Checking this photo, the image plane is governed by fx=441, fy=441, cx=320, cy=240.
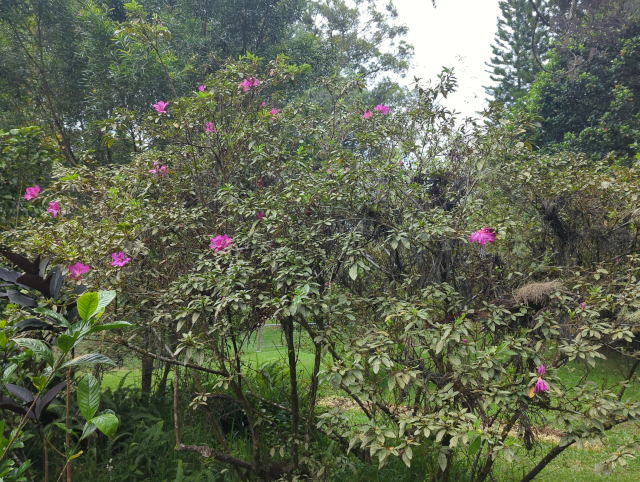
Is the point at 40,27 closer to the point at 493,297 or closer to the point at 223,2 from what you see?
the point at 223,2

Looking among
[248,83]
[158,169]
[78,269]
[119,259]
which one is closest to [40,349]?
[119,259]

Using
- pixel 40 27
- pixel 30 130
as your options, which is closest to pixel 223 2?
pixel 40 27

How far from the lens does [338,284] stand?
2582 mm

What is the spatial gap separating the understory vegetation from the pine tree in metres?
13.1

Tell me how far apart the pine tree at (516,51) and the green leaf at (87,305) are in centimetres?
1562

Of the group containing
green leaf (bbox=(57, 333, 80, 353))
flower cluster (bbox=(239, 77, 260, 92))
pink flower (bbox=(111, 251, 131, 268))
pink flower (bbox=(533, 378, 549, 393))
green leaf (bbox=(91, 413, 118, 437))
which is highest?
flower cluster (bbox=(239, 77, 260, 92))

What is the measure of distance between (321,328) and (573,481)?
2.53 m

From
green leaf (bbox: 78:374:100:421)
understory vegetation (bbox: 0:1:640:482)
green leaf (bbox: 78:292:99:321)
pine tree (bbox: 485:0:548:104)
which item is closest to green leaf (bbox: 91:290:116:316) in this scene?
green leaf (bbox: 78:292:99:321)

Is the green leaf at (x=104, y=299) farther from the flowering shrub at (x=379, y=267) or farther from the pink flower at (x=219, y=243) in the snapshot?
the pink flower at (x=219, y=243)

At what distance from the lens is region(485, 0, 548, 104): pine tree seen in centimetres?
1446

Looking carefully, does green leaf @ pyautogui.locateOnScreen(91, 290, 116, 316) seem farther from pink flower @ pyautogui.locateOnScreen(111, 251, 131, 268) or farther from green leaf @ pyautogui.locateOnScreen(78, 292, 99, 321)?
pink flower @ pyautogui.locateOnScreen(111, 251, 131, 268)

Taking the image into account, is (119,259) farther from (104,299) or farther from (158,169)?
(104,299)

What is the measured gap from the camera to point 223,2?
8.38 metres

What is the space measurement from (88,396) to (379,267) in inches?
69.5
